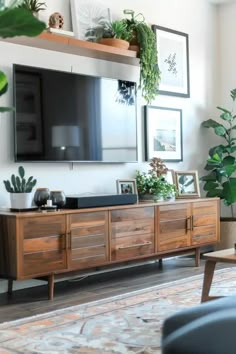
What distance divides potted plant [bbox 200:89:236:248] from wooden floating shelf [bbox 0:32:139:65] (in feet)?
4.11

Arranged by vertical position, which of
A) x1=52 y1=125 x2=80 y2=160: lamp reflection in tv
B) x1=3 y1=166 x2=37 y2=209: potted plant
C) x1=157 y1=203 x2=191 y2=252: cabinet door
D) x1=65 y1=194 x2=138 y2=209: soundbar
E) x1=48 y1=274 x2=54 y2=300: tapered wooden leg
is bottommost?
x1=48 y1=274 x2=54 y2=300: tapered wooden leg

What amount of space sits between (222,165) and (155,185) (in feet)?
3.67

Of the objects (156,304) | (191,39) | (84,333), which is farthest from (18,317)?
(191,39)

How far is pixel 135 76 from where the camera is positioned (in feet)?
16.0

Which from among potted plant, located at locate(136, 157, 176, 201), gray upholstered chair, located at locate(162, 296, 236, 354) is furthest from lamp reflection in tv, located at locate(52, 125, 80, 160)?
gray upholstered chair, located at locate(162, 296, 236, 354)

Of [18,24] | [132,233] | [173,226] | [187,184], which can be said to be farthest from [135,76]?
[18,24]

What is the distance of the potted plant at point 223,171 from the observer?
532cm

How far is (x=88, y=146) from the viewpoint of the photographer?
4355 mm

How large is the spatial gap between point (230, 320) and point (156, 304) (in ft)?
7.38

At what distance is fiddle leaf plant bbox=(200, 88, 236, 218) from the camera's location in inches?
209

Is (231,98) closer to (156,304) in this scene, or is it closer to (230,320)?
(156,304)

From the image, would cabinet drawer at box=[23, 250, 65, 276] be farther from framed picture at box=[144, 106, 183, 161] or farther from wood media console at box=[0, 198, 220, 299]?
framed picture at box=[144, 106, 183, 161]

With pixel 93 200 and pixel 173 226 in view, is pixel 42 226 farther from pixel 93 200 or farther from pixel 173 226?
pixel 173 226

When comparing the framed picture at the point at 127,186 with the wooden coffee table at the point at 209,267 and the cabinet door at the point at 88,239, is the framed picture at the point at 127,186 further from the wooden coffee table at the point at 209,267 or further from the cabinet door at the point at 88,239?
the wooden coffee table at the point at 209,267
